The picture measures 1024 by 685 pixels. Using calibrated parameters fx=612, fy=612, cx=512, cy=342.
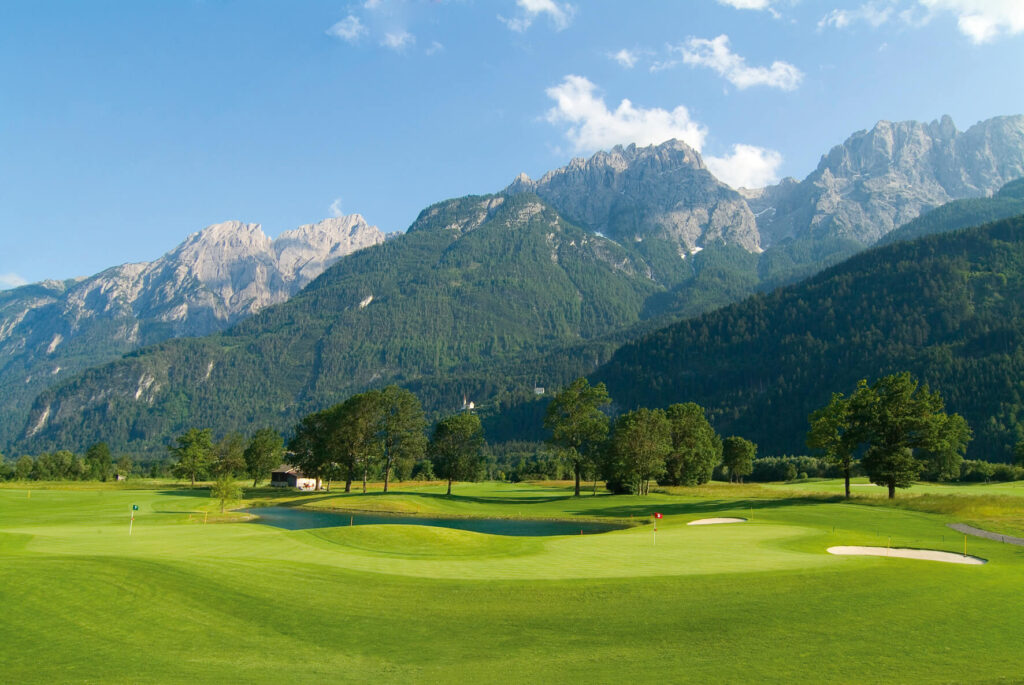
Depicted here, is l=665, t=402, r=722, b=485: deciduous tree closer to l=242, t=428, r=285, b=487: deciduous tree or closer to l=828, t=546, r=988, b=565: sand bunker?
l=828, t=546, r=988, b=565: sand bunker

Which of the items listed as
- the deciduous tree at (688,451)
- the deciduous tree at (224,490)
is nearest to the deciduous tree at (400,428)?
the deciduous tree at (224,490)

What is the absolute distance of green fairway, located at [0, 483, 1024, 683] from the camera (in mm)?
12180

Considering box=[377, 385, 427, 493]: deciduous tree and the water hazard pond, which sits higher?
box=[377, 385, 427, 493]: deciduous tree

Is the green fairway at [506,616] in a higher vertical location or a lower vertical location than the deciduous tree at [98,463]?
higher

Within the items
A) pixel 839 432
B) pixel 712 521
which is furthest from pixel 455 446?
pixel 839 432

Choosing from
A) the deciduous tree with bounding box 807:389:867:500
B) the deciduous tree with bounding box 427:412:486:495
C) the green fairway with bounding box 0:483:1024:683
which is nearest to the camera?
the green fairway with bounding box 0:483:1024:683

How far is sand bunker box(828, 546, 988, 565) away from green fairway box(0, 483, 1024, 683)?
1622 mm

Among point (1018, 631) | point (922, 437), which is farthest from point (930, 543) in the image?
point (922, 437)

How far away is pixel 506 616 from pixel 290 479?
117 m

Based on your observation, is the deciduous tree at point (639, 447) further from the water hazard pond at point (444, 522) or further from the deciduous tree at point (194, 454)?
the deciduous tree at point (194, 454)

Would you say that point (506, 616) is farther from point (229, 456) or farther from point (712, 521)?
point (229, 456)

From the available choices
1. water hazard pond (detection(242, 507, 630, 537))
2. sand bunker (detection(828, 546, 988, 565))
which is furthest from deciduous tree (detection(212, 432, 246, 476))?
sand bunker (detection(828, 546, 988, 565))

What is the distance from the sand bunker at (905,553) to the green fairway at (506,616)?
162cm

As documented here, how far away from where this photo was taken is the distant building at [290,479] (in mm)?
116625
